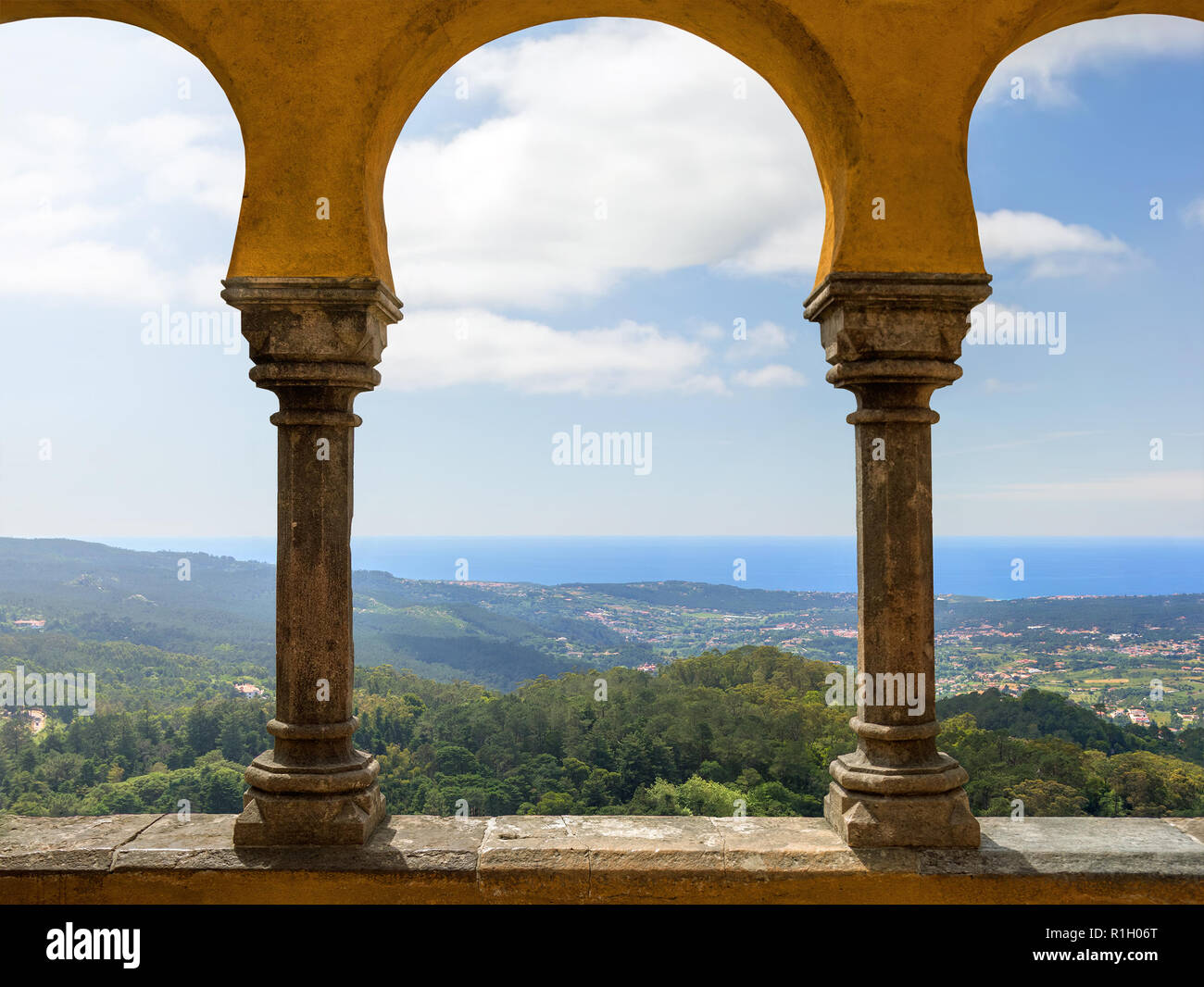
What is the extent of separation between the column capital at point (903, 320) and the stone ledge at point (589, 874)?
6.38 feet

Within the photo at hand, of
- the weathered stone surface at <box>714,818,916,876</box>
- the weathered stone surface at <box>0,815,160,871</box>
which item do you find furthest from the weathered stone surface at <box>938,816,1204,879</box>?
the weathered stone surface at <box>0,815,160,871</box>

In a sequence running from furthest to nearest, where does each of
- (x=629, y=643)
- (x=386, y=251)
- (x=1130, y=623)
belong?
(x=629, y=643)
(x=1130, y=623)
(x=386, y=251)

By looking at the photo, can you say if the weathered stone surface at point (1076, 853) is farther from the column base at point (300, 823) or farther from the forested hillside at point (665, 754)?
the column base at point (300, 823)

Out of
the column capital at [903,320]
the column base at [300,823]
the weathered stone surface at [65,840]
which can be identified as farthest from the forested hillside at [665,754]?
the column capital at [903,320]

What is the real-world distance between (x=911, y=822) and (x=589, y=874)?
1306 millimetres

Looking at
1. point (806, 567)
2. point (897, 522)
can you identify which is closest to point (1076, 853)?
point (897, 522)

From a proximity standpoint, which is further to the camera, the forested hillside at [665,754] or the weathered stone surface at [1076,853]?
the forested hillside at [665,754]

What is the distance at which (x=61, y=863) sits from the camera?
3270 millimetres

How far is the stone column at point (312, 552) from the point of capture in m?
3.39

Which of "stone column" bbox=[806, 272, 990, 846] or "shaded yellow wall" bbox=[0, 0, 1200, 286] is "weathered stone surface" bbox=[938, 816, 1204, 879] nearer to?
"stone column" bbox=[806, 272, 990, 846]

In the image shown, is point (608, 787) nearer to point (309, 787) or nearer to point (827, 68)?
point (309, 787)

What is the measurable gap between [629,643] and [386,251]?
24.7 m

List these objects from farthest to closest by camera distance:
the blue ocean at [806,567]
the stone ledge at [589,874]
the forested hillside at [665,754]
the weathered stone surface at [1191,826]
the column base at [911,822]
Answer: the blue ocean at [806,567]
the forested hillside at [665,754]
the weathered stone surface at [1191,826]
the column base at [911,822]
the stone ledge at [589,874]
